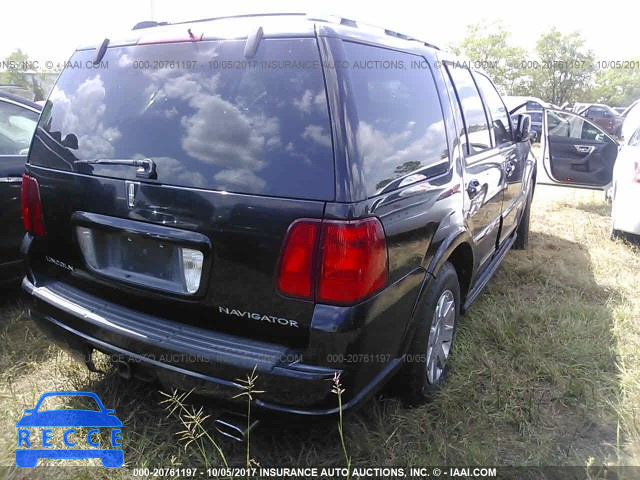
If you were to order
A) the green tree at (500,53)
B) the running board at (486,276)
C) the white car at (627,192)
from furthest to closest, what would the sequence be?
the green tree at (500,53), the white car at (627,192), the running board at (486,276)

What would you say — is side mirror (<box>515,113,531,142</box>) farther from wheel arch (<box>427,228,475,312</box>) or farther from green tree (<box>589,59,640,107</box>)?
green tree (<box>589,59,640,107</box>)

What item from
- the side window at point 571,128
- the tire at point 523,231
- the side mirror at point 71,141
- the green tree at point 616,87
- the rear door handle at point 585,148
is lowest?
the green tree at point 616,87

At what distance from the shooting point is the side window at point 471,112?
2896mm

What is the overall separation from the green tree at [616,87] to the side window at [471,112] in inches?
2058

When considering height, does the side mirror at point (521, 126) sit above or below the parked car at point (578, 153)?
above

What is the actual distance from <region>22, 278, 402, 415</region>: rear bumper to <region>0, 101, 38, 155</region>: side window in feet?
6.04

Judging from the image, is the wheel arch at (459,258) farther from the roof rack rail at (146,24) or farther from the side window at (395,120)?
the roof rack rail at (146,24)

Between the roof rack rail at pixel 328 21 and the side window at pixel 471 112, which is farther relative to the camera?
the side window at pixel 471 112

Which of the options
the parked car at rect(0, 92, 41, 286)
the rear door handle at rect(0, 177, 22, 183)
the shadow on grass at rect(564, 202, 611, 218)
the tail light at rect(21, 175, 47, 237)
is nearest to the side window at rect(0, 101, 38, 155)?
the parked car at rect(0, 92, 41, 286)

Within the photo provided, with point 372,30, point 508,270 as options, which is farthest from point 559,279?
point 372,30

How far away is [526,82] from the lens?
42.4 m

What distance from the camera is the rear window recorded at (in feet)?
5.75

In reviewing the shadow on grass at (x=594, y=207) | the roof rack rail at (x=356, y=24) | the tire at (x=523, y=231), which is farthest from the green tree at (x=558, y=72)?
the roof rack rail at (x=356, y=24)

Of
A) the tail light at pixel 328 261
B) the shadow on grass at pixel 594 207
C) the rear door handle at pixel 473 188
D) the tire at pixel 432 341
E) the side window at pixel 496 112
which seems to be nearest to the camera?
the tail light at pixel 328 261
